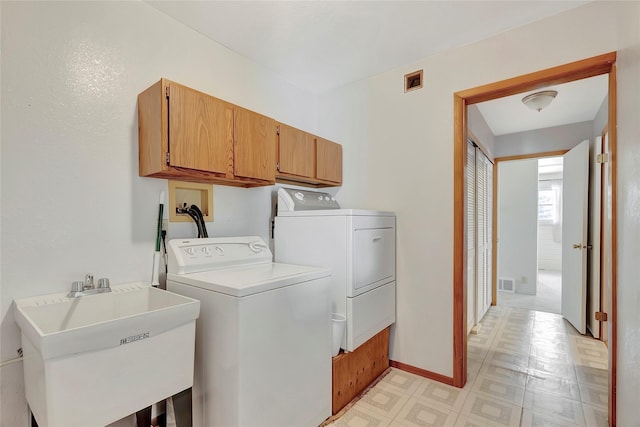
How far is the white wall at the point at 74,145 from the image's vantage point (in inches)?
51.9

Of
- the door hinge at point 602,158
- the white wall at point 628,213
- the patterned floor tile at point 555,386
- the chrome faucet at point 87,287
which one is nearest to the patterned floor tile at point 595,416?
the patterned floor tile at point 555,386

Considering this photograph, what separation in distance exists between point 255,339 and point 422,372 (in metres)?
1.60

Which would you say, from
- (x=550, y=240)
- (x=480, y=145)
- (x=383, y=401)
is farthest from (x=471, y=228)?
(x=550, y=240)

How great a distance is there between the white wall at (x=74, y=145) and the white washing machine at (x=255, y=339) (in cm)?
34

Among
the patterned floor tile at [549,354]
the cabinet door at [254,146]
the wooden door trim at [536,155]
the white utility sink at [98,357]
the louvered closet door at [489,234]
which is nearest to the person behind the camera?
the white utility sink at [98,357]

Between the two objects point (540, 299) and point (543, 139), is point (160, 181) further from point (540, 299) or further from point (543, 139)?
point (540, 299)

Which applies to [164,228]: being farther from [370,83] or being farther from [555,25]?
[555,25]

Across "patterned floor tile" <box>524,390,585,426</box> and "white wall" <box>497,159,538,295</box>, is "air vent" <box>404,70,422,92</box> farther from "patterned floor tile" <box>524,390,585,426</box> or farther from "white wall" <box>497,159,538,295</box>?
"white wall" <box>497,159,538,295</box>

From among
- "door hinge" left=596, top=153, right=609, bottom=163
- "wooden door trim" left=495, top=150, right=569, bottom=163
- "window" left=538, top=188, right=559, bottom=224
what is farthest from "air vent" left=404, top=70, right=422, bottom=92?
"window" left=538, top=188, right=559, bottom=224

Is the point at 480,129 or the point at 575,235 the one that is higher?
the point at 480,129

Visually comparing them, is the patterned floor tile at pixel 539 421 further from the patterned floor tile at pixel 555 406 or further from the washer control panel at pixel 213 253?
the washer control panel at pixel 213 253

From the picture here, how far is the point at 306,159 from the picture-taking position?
2.44m

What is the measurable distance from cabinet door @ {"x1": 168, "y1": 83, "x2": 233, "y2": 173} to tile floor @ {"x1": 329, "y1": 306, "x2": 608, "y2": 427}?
68.7 inches

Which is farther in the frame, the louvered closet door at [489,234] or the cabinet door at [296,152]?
the louvered closet door at [489,234]
